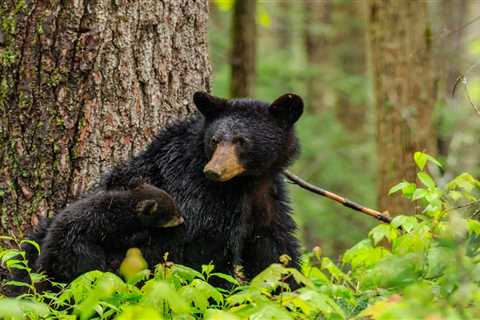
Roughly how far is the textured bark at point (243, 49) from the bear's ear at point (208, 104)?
3506 mm

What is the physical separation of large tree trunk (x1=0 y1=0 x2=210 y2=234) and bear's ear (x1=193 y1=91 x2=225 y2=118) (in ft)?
1.58

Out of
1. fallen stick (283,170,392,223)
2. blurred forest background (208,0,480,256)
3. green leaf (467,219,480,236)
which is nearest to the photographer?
green leaf (467,219,480,236)

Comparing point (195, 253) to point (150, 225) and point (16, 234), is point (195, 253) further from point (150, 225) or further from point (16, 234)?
point (16, 234)

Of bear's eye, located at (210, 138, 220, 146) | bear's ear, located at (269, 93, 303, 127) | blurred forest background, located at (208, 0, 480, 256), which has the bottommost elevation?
blurred forest background, located at (208, 0, 480, 256)

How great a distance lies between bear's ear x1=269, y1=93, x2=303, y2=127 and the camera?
499 centimetres

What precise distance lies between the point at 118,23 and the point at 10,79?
882 mm

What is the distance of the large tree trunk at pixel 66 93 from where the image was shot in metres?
5.04

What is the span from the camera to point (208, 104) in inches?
198

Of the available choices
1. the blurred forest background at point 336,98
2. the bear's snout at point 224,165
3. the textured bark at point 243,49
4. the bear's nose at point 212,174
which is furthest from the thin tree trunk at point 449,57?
the bear's nose at point 212,174

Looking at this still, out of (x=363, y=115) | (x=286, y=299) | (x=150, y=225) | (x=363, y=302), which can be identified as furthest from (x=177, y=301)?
(x=363, y=115)

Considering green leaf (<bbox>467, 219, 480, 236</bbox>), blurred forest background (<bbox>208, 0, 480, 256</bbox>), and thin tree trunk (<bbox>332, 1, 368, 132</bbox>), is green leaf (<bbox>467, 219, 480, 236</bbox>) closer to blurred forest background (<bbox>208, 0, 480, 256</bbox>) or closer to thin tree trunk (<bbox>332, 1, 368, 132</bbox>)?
blurred forest background (<bbox>208, 0, 480, 256</bbox>)

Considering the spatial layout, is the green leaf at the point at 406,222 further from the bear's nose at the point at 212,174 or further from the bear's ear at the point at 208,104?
the bear's ear at the point at 208,104

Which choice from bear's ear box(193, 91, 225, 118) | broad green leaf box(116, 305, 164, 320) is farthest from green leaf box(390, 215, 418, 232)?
broad green leaf box(116, 305, 164, 320)

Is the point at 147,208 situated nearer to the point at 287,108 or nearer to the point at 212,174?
the point at 212,174
